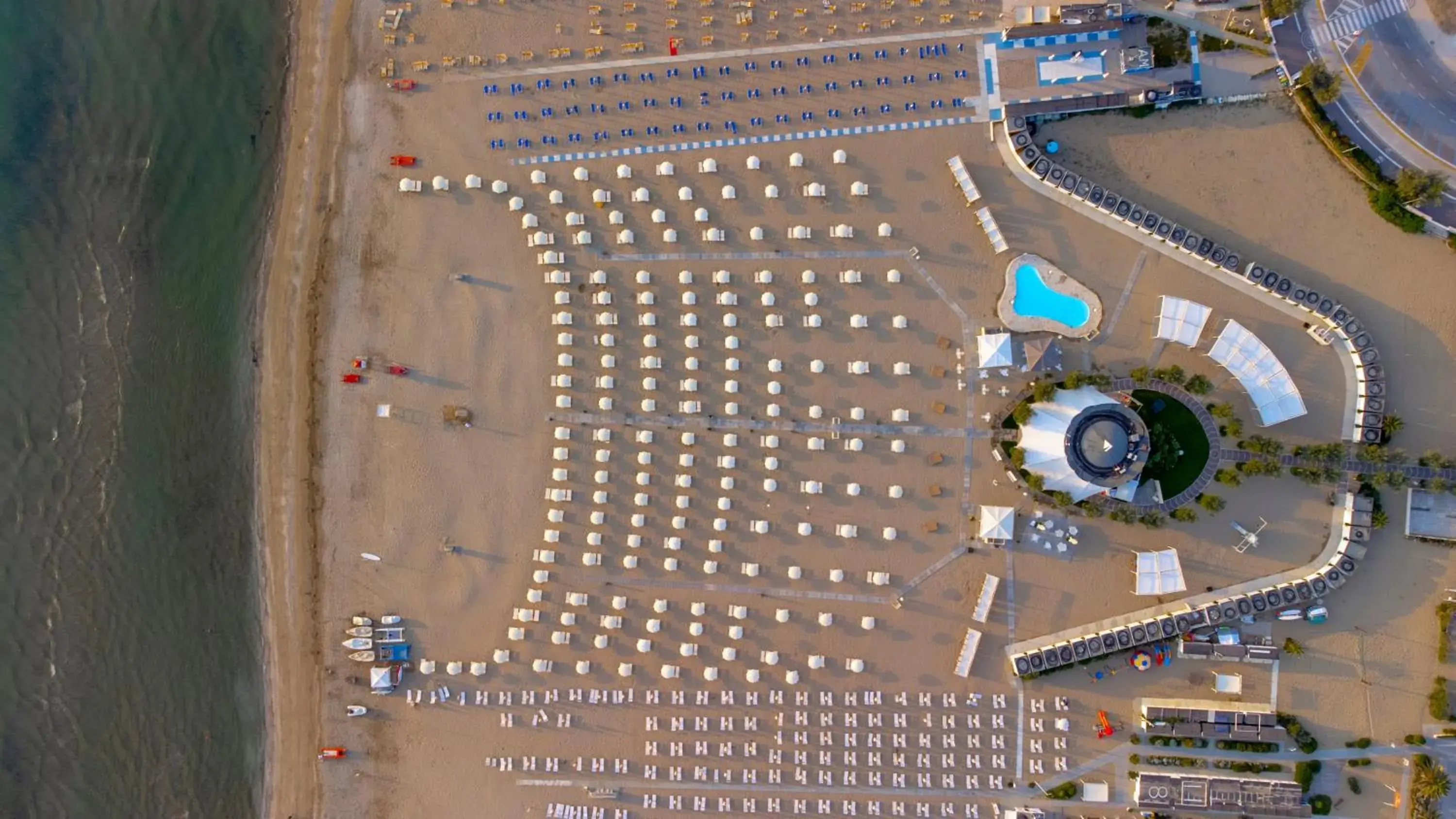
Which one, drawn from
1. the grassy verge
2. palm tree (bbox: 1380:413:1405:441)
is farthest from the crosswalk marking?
palm tree (bbox: 1380:413:1405:441)

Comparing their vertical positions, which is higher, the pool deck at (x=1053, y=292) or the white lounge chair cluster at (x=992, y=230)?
the white lounge chair cluster at (x=992, y=230)

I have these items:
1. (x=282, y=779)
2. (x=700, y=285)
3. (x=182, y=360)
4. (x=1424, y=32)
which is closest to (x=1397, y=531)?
(x=1424, y=32)

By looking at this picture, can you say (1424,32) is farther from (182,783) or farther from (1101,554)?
(182,783)

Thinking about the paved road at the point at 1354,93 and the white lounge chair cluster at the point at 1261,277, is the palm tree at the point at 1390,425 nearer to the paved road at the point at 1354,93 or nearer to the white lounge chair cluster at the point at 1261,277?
the white lounge chair cluster at the point at 1261,277

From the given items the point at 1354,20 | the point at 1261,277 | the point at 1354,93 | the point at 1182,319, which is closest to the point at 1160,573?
the point at 1182,319

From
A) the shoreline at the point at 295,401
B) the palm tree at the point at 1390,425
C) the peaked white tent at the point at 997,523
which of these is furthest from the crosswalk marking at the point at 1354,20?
the shoreline at the point at 295,401

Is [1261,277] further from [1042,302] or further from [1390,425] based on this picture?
[1042,302]

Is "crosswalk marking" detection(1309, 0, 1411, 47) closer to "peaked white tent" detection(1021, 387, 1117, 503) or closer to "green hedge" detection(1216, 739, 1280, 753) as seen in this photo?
"peaked white tent" detection(1021, 387, 1117, 503)
